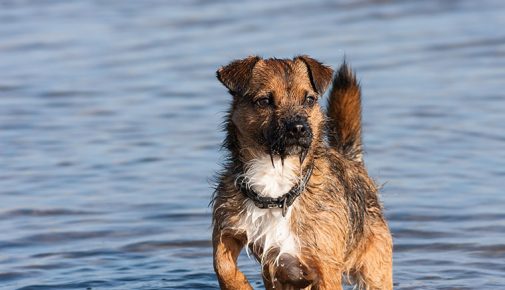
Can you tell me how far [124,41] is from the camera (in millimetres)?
15336

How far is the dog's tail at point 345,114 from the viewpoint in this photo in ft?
25.3

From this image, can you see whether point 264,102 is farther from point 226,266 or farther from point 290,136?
point 226,266

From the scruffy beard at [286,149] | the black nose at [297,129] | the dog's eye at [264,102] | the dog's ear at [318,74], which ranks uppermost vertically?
the dog's ear at [318,74]

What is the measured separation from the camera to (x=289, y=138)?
6340 mm

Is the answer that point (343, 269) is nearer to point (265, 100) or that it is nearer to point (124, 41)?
point (265, 100)

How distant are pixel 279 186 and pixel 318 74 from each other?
0.71 metres

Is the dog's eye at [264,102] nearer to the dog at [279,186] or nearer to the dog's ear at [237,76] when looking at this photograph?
the dog at [279,186]

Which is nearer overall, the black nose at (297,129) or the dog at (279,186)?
the black nose at (297,129)

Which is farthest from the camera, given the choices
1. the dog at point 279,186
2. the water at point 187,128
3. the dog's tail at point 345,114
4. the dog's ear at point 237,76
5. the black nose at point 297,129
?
the water at point 187,128

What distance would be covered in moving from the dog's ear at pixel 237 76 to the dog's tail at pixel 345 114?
3.66ft

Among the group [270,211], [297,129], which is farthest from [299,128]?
[270,211]

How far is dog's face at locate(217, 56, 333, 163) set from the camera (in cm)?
639

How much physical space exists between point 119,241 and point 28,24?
8.35 meters

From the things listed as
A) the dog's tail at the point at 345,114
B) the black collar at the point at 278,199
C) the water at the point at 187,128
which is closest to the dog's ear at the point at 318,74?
the black collar at the point at 278,199
